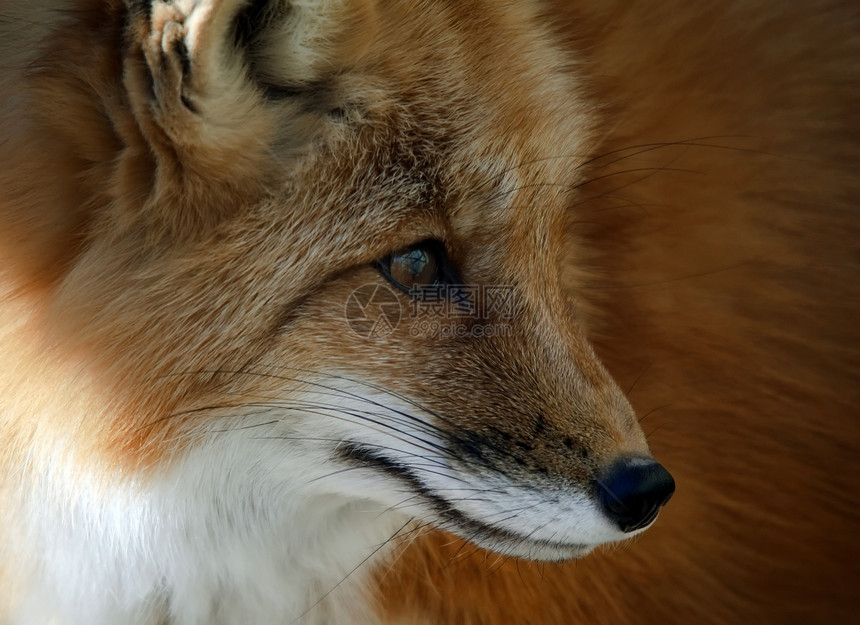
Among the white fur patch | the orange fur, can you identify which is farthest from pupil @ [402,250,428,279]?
the orange fur

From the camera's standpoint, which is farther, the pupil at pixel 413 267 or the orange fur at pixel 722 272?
the orange fur at pixel 722 272

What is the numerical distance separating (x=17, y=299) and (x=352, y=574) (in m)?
1.01

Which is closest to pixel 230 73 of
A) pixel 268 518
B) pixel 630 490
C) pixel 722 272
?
pixel 268 518

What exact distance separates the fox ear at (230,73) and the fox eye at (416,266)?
0.30m

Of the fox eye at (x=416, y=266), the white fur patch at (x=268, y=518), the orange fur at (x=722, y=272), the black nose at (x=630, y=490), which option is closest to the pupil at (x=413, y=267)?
the fox eye at (x=416, y=266)

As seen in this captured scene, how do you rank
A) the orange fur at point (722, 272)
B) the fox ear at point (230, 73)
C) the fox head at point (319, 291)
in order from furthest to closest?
1. the orange fur at point (722, 272)
2. the fox head at point (319, 291)
3. the fox ear at point (230, 73)

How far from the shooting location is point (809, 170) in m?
2.29

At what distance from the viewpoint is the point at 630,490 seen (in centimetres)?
160

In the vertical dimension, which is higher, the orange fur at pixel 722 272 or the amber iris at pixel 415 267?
the amber iris at pixel 415 267

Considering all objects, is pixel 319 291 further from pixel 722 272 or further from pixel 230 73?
pixel 722 272

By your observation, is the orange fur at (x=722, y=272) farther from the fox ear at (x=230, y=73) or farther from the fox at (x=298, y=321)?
the fox ear at (x=230, y=73)

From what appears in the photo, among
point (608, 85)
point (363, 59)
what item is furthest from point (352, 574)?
point (608, 85)

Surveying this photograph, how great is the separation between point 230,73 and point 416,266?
498 millimetres

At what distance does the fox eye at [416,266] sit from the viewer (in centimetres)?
166
